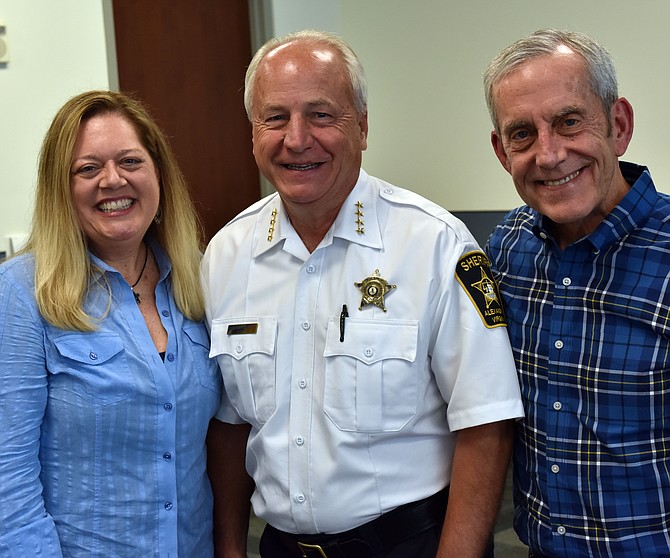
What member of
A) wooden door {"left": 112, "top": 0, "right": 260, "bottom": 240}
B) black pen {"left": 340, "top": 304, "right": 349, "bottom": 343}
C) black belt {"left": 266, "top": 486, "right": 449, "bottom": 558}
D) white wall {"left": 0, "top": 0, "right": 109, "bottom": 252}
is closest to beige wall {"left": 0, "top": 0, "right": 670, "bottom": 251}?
A: white wall {"left": 0, "top": 0, "right": 109, "bottom": 252}

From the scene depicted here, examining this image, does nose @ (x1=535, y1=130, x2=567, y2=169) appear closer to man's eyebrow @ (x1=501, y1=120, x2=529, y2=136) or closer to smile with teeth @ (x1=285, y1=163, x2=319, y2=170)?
man's eyebrow @ (x1=501, y1=120, x2=529, y2=136)

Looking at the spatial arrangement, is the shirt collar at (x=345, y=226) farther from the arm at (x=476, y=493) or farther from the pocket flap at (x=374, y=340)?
the arm at (x=476, y=493)

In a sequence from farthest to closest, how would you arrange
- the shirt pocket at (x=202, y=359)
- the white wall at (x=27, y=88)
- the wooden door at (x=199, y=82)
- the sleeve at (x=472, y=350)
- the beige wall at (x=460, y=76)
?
1. the wooden door at (x=199, y=82)
2. the beige wall at (x=460, y=76)
3. the white wall at (x=27, y=88)
4. the shirt pocket at (x=202, y=359)
5. the sleeve at (x=472, y=350)

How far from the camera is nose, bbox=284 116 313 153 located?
1.65 meters

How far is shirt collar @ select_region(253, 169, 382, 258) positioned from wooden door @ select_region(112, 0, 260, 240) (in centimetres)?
212

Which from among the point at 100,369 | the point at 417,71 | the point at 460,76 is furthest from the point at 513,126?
the point at 417,71

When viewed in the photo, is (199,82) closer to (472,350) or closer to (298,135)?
(298,135)

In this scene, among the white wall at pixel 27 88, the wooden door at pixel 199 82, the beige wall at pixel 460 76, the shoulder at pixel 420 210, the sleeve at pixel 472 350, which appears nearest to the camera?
the sleeve at pixel 472 350

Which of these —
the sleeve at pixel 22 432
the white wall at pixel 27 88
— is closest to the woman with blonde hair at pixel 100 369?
the sleeve at pixel 22 432

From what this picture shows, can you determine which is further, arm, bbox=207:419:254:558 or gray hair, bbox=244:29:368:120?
arm, bbox=207:419:254:558

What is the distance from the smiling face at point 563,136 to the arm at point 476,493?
45cm

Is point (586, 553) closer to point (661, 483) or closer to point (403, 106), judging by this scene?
point (661, 483)

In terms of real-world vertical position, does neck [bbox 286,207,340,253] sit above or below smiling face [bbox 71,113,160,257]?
below

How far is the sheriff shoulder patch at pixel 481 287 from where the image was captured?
1.60m
